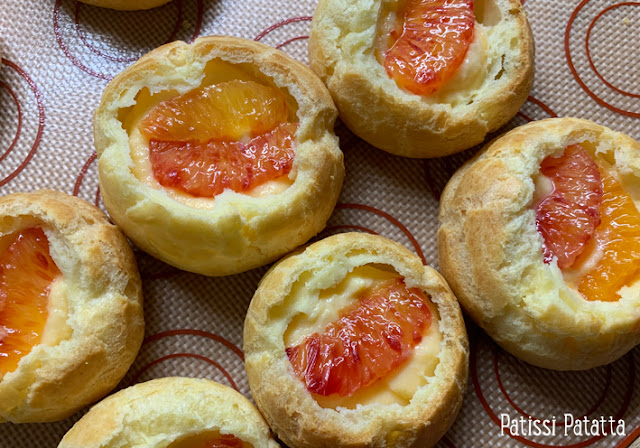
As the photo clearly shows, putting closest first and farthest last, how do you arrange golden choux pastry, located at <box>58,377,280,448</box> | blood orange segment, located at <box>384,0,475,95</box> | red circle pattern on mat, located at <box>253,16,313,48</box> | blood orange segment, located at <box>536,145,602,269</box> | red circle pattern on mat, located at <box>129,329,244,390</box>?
1. golden choux pastry, located at <box>58,377,280,448</box>
2. blood orange segment, located at <box>536,145,602,269</box>
3. blood orange segment, located at <box>384,0,475,95</box>
4. red circle pattern on mat, located at <box>129,329,244,390</box>
5. red circle pattern on mat, located at <box>253,16,313,48</box>

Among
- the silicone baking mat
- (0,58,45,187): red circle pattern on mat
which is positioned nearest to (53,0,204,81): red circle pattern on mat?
the silicone baking mat

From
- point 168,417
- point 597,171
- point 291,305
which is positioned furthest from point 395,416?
point 597,171

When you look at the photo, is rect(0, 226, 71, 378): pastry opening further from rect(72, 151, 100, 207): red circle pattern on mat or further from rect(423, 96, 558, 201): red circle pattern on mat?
rect(423, 96, 558, 201): red circle pattern on mat

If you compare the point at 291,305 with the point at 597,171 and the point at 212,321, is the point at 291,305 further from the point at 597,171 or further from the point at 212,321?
the point at 597,171

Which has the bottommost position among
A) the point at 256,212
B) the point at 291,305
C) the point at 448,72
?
the point at 291,305

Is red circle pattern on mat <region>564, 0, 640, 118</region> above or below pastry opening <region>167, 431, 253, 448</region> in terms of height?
above

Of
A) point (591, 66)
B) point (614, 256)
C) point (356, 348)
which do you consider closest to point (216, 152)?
point (356, 348)
